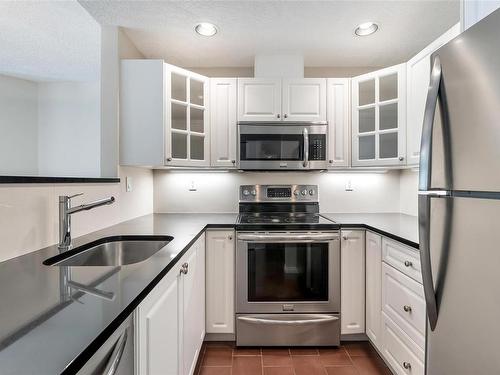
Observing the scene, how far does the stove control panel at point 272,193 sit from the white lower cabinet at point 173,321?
0.83 m

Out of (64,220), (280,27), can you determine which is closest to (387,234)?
(280,27)

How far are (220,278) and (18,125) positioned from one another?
3.54m

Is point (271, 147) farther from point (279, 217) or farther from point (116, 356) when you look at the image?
point (116, 356)

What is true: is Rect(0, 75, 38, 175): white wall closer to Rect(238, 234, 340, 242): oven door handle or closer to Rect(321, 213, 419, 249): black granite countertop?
Rect(238, 234, 340, 242): oven door handle

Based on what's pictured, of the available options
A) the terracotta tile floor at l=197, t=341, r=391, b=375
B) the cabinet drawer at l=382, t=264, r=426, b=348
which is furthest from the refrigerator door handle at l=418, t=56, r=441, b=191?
the terracotta tile floor at l=197, t=341, r=391, b=375

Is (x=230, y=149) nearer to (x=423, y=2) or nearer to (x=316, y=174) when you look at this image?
(x=316, y=174)

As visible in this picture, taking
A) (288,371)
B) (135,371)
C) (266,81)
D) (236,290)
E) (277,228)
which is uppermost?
(266,81)

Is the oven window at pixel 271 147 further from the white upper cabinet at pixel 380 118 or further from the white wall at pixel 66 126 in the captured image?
the white wall at pixel 66 126

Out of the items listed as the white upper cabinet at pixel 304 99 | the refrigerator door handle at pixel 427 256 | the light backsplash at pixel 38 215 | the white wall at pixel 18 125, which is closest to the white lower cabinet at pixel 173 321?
the light backsplash at pixel 38 215

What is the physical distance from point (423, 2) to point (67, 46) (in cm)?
297

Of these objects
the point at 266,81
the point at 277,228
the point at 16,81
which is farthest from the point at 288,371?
the point at 16,81

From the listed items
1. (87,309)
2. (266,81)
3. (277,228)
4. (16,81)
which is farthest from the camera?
(16,81)

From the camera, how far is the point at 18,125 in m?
3.71

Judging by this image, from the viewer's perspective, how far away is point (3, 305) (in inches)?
28.2
